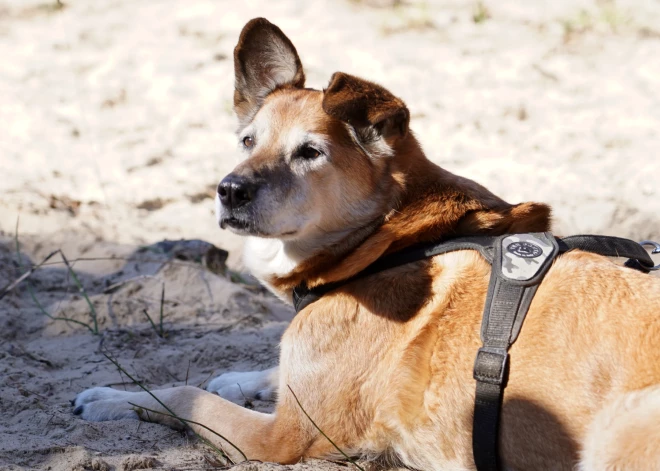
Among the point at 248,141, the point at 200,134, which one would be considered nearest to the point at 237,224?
the point at 248,141

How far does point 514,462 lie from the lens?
301 cm

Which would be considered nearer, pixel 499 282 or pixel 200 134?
pixel 499 282

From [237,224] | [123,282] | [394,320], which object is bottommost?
[123,282]

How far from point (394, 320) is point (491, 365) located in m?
0.51

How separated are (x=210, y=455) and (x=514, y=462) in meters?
1.33

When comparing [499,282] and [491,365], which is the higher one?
[499,282]

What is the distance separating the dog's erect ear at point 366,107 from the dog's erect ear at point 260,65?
649 mm

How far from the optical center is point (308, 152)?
367 centimetres

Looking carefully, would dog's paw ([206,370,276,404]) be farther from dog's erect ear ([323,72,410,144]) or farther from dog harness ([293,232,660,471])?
dog's erect ear ([323,72,410,144])

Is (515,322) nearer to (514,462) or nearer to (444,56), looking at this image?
(514,462)

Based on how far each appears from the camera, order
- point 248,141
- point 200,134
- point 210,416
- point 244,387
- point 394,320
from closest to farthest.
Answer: point 394,320 < point 210,416 < point 248,141 < point 244,387 < point 200,134

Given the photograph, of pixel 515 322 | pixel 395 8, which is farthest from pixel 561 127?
pixel 515 322

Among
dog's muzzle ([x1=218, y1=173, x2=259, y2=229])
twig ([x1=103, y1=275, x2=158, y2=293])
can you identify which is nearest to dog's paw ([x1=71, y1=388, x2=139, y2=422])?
dog's muzzle ([x1=218, y1=173, x2=259, y2=229])

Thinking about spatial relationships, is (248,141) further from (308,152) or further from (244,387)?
(244,387)
